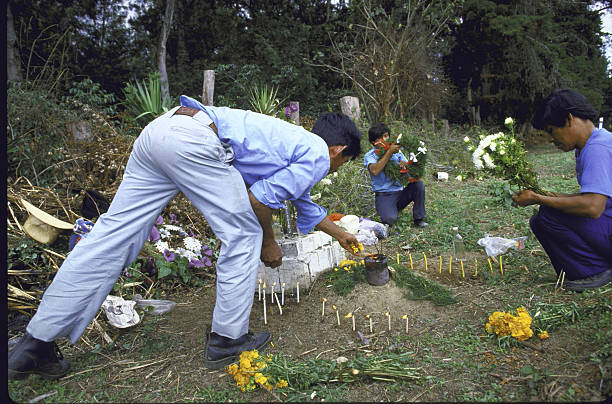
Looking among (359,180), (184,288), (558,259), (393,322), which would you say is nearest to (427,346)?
(393,322)

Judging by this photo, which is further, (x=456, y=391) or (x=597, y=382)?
(x=456, y=391)

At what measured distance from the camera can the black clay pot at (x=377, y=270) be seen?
2982mm

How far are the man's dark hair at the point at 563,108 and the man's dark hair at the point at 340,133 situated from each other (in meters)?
1.20

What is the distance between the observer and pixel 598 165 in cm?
237

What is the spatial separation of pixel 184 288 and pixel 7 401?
64.5 inches

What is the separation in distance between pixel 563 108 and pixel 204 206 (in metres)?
2.19

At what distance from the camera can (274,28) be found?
529 inches

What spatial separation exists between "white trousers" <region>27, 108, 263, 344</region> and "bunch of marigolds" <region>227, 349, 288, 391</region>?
170mm

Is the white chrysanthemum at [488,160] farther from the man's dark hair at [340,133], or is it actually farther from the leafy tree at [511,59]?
the leafy tree at [511,59]

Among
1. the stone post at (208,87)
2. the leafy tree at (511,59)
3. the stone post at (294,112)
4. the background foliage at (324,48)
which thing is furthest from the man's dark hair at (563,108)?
the leafy tree at (511,59)

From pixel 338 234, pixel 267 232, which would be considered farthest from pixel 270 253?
pixel 338 234

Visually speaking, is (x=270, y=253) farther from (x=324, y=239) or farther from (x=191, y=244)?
(x=191, y=244)

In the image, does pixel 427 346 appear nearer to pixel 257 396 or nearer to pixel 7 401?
pixel 257 396

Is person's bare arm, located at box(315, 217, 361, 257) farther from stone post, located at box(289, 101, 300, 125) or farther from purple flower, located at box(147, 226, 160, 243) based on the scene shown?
stone post, located at box(289, 101, 300, 125)
